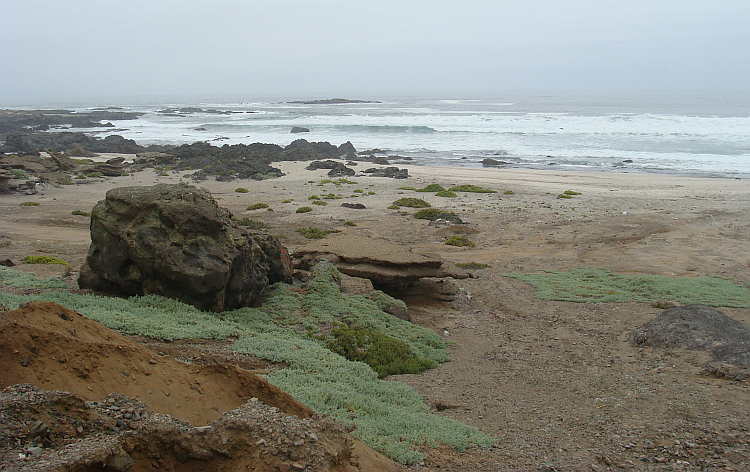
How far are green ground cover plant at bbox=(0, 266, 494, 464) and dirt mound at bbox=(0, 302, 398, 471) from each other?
791 millimetres

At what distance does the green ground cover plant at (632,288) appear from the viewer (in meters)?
10.3

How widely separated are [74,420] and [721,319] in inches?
353

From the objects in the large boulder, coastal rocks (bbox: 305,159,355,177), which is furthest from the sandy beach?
coastal rocks (bbox: 305,159,355,177)

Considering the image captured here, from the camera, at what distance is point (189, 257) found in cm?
713

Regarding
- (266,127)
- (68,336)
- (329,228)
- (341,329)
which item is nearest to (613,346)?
(341,329)

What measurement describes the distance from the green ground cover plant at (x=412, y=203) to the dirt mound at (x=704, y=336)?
1259cm

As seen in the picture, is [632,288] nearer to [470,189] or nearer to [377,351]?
[377,351]

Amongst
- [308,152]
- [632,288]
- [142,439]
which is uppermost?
[308,152]

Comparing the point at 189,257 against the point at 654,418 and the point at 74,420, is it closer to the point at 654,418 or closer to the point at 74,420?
the point at 74,420

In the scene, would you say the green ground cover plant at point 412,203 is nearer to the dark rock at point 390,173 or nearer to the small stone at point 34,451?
the dark rock at point 390,173

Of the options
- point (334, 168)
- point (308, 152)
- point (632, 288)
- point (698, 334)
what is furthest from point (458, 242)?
point (308, 152)

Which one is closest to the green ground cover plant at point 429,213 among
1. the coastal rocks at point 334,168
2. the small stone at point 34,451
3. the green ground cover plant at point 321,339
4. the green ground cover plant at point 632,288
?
the green ground cover plant at point 632,288

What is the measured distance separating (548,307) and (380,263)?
11.2 ft

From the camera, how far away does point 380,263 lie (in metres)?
10.2
